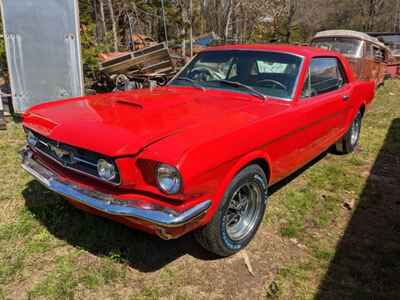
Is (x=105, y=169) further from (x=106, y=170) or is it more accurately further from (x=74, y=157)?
(x=74, y=157)

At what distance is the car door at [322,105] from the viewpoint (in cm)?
368

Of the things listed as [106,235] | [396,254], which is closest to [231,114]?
[106,235]

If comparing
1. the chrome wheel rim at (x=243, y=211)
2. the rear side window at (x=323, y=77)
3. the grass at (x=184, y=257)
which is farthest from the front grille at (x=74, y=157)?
the rear side window at (x=323, y=77)

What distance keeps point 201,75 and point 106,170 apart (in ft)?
6.59

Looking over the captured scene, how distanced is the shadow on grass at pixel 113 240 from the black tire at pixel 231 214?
0.22 meters

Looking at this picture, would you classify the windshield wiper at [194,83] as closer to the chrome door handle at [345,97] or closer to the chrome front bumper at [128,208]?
the chrome front bumper at [128,208]

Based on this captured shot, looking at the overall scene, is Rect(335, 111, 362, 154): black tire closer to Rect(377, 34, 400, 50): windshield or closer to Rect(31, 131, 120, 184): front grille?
Rect(31, 131, 120, 184): front grille

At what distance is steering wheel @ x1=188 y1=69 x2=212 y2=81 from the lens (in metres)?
4.00

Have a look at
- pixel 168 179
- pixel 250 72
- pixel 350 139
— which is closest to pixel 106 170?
pixel 168 179

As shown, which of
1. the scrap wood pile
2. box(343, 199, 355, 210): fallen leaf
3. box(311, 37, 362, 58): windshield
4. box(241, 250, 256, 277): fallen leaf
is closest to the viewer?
box(241, 250, 256, 277): fallen leaf

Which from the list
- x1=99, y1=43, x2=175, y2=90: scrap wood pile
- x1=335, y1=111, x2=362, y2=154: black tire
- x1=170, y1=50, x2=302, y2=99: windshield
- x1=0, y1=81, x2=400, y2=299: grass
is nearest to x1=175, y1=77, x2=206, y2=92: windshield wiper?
x1=170, y1=50, x2=302, y2=99: windshield

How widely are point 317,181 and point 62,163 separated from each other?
3134 mm

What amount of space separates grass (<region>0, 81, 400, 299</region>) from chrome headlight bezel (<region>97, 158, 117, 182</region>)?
32.0 inches

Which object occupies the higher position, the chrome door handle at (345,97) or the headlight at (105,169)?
the chrome door handle at (345,97)
